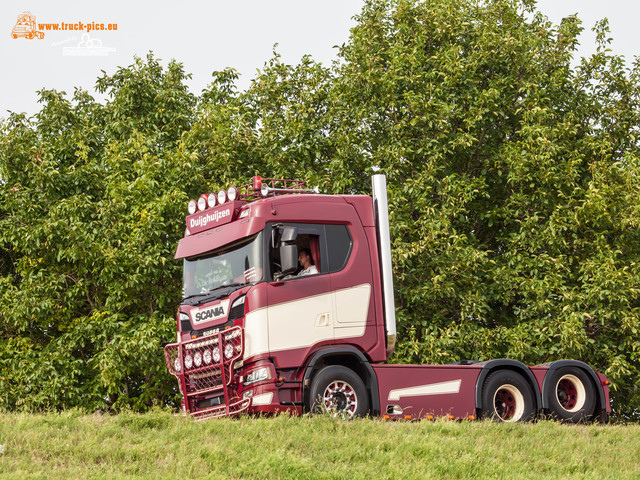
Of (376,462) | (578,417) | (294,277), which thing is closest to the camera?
(376,462)

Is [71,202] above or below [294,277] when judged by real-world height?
above

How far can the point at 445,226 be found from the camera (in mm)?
17547

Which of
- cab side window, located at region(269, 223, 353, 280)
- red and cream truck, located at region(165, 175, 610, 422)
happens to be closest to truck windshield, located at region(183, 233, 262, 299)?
red and cream truck, located at region(165, 175, 610, 422)

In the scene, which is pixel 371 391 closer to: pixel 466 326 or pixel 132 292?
pixel 466 326

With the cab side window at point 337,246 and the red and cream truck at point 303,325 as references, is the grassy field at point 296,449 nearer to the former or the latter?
the red and cream truck at point 303,325

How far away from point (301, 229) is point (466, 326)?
305 inches

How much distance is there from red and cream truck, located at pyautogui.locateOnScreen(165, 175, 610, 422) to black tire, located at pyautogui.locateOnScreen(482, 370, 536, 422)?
2 centimetres

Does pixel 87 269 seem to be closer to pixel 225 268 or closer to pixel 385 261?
pixel 225 268

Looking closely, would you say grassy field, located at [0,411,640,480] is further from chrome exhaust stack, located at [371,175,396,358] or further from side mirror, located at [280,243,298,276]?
side mirror, located at [280,243,298,276]

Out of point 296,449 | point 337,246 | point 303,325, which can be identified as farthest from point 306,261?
point 296,449

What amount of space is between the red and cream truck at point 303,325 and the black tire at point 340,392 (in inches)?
0.6

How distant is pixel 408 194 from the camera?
18.7 m

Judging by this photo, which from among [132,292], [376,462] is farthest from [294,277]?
[132,292]

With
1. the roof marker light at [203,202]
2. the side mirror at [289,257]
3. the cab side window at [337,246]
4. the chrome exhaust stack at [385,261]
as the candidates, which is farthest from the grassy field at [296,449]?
the roof marker light at [203,202]
